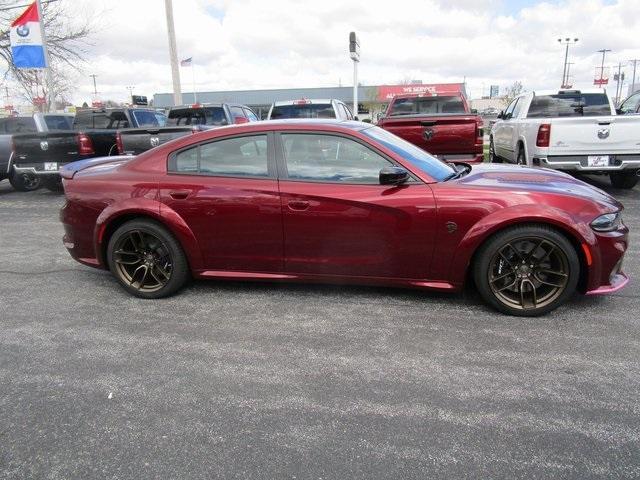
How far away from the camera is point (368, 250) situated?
3.85 m

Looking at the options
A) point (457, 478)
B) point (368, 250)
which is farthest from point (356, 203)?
point (457, 478)

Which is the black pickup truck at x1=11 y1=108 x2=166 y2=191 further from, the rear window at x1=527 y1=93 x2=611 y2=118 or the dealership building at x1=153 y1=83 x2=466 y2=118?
the dealership building at x1=153 y1=83 x2=466 y2=118

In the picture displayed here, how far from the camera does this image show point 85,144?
31.3ft

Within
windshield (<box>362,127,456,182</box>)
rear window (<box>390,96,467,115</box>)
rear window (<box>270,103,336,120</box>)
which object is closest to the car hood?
windshield (<box>362,127,456,182</box>)

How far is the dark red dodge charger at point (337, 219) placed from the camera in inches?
143

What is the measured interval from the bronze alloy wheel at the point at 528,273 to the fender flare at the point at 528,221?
0.45ft

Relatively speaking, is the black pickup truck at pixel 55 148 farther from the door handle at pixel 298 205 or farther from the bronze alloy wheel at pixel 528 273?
the bronze alloy wheel at pixel 528 273

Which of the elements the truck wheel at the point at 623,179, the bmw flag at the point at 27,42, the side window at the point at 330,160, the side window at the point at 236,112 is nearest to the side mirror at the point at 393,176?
the side window at the point at 330,160

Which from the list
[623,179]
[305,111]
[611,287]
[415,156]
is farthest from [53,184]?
[623,179]

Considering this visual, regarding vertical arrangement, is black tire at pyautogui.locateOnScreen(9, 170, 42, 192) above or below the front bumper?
below

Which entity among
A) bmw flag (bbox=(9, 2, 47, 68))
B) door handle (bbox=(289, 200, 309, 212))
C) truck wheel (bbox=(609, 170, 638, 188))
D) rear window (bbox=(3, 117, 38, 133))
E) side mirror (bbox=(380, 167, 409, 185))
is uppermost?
bmw flag (bbox=(9, 2, 47, 68))

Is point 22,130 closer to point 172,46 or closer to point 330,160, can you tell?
point 172,46

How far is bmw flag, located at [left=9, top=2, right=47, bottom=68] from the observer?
1490 centimetres

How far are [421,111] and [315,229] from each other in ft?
26.0
